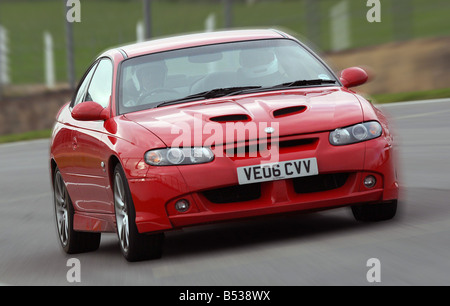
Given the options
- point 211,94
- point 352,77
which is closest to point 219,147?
point 211,94

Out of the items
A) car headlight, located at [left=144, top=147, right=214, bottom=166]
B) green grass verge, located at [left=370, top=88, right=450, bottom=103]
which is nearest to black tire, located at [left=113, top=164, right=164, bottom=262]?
car headlight, located at [left=144, top=147, right=214, bottom=166]

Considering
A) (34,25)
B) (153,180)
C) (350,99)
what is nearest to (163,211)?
(153,180)

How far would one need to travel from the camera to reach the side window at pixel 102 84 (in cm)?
946

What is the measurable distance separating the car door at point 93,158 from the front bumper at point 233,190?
0.73m

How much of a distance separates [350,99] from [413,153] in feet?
18.5

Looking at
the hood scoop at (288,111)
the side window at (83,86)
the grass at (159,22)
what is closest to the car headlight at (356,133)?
the hood scoop at (288,111)

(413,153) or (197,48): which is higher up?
(197,48)

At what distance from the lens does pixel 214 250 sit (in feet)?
27.5

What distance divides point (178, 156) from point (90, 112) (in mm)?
1256

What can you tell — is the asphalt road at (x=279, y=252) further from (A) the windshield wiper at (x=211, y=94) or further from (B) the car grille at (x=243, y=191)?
(A) the windshield wiper at (x=211, y=94)

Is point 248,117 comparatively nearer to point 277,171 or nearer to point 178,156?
point 277,171

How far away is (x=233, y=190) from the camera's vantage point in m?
8.05

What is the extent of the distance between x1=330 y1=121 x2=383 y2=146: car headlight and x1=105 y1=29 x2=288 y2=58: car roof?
5.90ft

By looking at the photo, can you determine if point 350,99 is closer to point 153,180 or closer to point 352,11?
point 153,180
